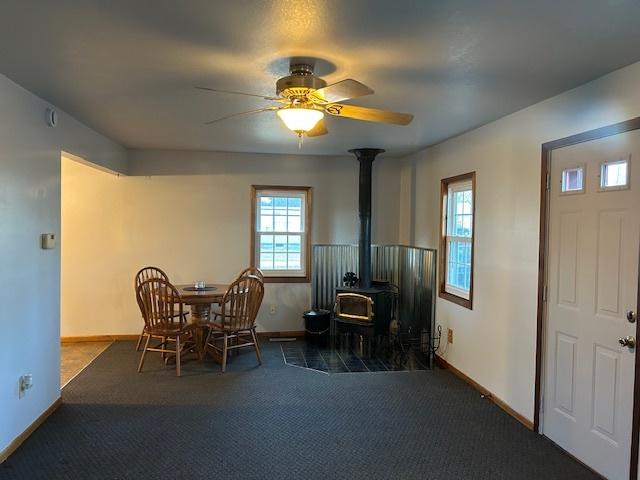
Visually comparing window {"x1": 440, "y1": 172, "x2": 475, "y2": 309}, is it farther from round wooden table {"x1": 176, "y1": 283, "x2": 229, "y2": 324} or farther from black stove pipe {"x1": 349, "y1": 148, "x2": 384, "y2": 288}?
round wooden table {"x1": 176, "y1": 283, "x2": 229, "y2": 324}

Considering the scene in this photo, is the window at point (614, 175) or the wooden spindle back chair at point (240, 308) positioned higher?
the window at point (614, 175)

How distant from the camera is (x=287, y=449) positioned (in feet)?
9.80

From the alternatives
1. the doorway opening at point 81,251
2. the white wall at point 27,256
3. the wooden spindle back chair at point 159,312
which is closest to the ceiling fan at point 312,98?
the white wall at point 27,256

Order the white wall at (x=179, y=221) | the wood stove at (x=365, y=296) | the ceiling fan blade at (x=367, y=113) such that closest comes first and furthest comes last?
the ceiling fan blade at (x=367, y=113) < the wood stove at (x=365, y=296) < the white wall at (x=179, y=221)

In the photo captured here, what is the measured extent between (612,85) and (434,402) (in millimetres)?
2574

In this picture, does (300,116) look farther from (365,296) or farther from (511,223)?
(365,296)

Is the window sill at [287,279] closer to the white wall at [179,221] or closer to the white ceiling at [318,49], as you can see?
the white wall at [179,221]

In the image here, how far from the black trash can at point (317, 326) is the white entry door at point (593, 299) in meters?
2.82

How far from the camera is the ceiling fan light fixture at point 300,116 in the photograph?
8.37 feet

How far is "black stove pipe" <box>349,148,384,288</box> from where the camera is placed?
541 centimetres

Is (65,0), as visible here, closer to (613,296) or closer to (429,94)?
(429,94)

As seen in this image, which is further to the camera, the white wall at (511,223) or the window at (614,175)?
Answer: the white wall at (511,223)

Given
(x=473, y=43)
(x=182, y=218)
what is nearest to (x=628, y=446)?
(x=473, y=43)

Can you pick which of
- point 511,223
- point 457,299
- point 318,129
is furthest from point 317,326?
point 318,129
